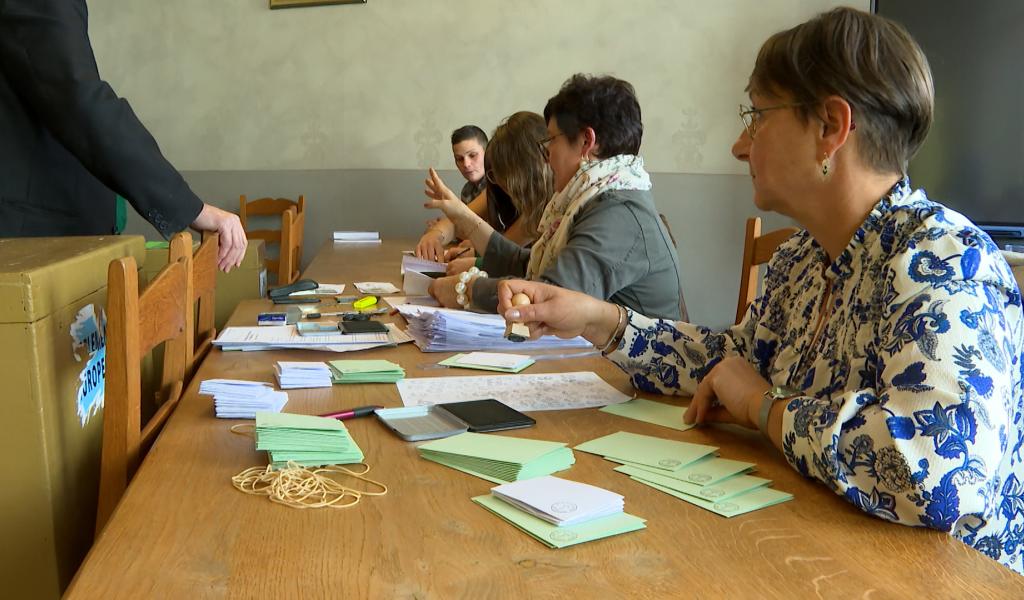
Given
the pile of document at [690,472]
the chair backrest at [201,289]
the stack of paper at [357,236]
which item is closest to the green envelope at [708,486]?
the pile of document at [690,472]

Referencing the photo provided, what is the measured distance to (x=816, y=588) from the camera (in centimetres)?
73

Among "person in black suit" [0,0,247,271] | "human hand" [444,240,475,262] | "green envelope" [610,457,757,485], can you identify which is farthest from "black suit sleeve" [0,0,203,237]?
"human hand" [444,240,475,262]

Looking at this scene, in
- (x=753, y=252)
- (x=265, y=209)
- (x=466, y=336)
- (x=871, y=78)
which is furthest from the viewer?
(x=265, y=209)

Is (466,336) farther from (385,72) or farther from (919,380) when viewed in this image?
(385,72)

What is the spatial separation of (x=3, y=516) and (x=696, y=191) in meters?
3.92

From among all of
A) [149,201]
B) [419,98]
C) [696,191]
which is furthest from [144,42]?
[149,201]

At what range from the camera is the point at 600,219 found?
1973 millimetres

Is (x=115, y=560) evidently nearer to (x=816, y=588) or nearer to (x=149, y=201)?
(x=816, y=588)

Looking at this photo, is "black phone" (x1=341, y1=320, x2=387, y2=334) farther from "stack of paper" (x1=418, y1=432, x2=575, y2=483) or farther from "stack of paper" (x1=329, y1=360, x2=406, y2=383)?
"stack of paper" (x1=418, y1=432, x2=575, y2=483)

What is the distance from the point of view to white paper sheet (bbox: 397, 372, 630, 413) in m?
1.29

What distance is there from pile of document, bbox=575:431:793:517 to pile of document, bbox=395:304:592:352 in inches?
22.4

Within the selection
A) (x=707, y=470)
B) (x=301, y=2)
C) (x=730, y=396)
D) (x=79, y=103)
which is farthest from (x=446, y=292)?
(x=301, y=2)

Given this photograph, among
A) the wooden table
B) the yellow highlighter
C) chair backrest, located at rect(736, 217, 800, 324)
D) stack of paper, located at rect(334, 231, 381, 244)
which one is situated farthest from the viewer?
stack of paper, located at rect(334, 231, 381, 244)

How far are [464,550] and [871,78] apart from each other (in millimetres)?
715
